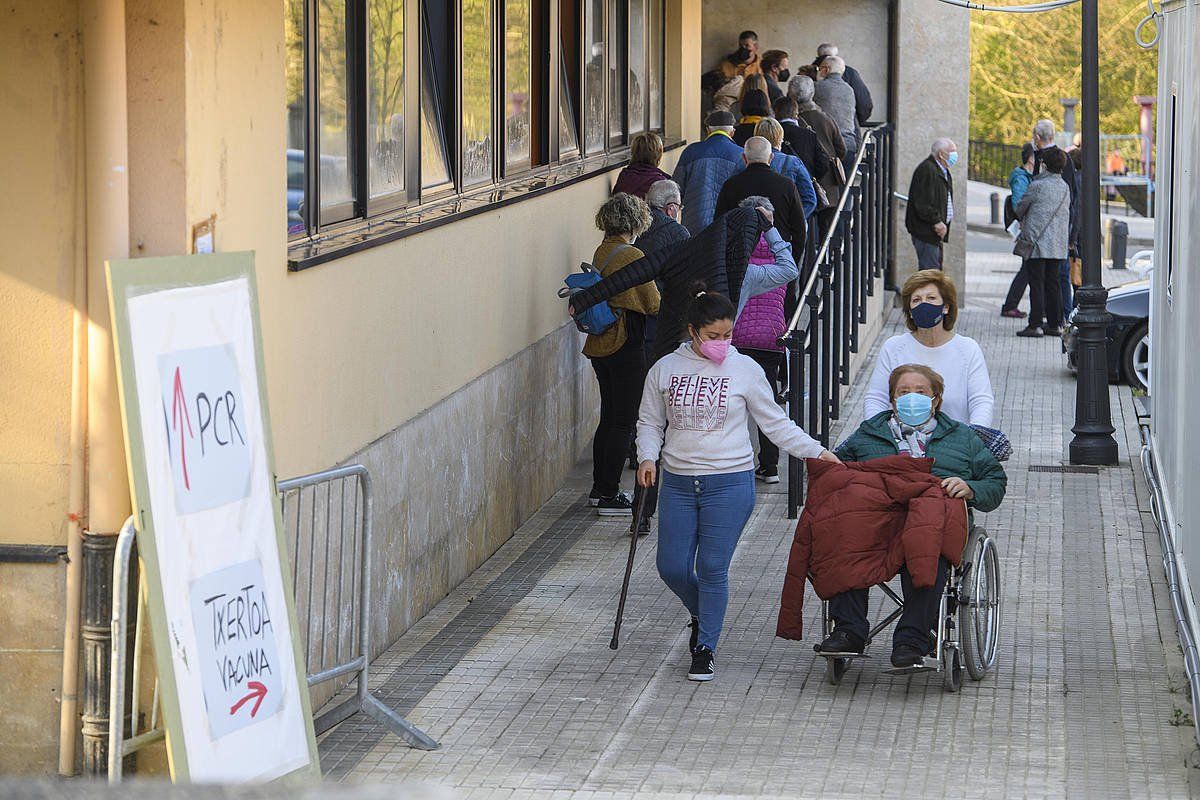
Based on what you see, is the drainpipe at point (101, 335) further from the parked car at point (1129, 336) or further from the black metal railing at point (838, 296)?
the parked car at point (1129, 336)

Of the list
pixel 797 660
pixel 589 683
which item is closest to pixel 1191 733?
pixel 797 660

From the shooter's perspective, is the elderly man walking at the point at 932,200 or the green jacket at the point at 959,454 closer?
the green jacket at the point at 959,454

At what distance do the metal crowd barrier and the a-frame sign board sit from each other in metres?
0.38

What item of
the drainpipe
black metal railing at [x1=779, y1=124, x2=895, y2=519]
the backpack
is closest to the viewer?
the drainpipe

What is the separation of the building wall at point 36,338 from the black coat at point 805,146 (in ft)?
30.8

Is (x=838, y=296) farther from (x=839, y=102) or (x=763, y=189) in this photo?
(x=839, y=102)

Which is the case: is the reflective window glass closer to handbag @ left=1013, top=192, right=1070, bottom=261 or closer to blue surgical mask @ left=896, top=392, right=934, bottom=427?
blue surgical mask @ left=896, top=392, right=934, bottom=427

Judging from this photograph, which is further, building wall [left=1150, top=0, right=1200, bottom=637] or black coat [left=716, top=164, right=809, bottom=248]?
black coat [left=716, top=164, right=809, bottom=248]

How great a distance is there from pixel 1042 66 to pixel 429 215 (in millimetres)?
46396

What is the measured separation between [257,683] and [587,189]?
698cm

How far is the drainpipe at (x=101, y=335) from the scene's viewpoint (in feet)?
17.3

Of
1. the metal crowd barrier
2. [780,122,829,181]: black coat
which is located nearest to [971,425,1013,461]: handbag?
the metal crowd barrier

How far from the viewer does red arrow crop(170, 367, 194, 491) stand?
15.9 ft

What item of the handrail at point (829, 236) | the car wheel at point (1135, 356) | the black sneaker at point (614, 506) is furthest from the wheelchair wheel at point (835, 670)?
the car wheel at point (1135, 356)
